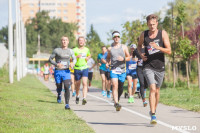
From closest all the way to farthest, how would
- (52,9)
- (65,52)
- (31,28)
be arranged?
1. (65,52)
2. (31,28)
3. (52,9)

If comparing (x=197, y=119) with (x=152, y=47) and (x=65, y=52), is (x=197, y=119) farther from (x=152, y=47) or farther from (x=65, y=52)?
(x=65, y=52)

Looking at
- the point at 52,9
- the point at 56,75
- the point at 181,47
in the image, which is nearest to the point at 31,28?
the point at 52,9

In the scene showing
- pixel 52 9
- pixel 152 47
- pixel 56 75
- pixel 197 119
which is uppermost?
pixel 52 9

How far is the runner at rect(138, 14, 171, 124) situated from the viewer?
25.8ft

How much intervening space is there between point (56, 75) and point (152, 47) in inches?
185

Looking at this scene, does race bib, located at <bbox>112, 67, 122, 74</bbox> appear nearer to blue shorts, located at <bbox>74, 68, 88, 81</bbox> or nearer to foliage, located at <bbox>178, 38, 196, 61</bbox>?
blue shorts, located at <bbox>74, 68, 88, 81</bbox>

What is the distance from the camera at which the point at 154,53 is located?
799 cm

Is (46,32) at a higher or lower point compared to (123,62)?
higher

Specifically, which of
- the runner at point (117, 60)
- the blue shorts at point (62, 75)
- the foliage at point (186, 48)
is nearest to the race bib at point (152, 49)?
the runner at point (117, 60)

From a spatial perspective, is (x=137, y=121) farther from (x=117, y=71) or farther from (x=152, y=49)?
(x=117, y=71)

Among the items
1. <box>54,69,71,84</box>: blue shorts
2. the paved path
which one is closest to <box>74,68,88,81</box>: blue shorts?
<box>54,69,71,84</box>: blue shorts

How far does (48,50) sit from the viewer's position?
10538 cm

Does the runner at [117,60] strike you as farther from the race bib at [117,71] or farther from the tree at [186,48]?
the tree at [186,48]

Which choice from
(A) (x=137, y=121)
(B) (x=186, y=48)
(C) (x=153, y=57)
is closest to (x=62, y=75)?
(A) (x=137, y=121)
